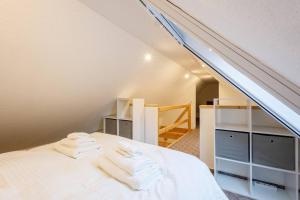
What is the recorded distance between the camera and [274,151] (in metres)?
2.05

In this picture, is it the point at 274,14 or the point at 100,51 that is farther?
the point at 100,51

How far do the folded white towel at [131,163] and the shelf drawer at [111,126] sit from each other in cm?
221

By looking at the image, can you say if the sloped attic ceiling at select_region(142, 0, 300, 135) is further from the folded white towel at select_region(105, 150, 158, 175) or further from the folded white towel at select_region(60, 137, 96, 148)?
the folded white towel at select_region(60, 137, 96, 148)

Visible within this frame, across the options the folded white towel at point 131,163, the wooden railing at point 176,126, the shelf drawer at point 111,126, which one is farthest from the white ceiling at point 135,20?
the shelf drawer at point 111,126

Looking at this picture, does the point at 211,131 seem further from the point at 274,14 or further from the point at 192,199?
the point at 274,14

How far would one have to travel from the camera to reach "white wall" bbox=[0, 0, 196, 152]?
1697mm

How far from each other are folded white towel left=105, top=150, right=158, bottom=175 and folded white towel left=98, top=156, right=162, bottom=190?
32 mm

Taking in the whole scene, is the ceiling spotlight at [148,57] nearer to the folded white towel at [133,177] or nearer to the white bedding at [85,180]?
the white bedding at [85,180]

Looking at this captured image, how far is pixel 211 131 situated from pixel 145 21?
1878mm

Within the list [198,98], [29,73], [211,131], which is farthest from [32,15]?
[198,98]

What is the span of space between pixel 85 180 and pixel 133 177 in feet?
1.24

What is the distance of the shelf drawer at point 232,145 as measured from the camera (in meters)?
2.24

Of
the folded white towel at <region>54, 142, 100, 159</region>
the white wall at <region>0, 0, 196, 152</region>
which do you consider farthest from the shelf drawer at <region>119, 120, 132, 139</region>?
the folded white towel at <region>54, 142, 100, 159</region>

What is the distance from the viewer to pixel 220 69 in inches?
84.0
